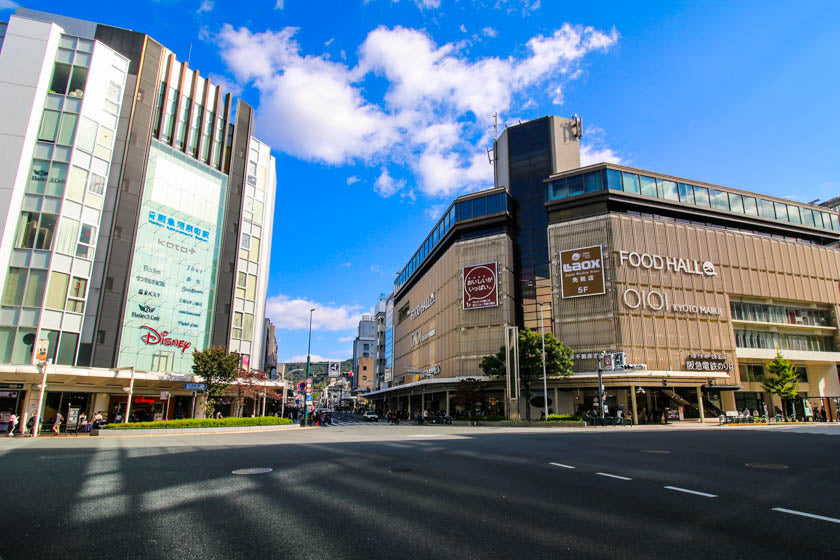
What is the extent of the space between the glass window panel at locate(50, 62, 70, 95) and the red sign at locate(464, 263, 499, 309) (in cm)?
4515

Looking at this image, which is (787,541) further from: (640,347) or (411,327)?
(411,327)

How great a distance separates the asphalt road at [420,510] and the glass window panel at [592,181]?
164ft

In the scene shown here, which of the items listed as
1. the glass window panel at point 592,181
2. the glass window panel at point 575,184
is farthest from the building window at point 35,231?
the glass window panel at point 592,181

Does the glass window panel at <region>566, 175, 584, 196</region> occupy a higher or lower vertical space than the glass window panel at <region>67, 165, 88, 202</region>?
higher

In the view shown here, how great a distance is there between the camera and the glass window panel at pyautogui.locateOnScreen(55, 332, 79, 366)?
3244 cm

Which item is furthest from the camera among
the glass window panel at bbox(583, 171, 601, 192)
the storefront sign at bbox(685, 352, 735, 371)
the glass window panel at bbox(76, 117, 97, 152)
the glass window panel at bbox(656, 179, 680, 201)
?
the glass window panel at bbox(656, 179, 680, 201)

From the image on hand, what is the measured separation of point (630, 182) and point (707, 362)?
2374 centimetres

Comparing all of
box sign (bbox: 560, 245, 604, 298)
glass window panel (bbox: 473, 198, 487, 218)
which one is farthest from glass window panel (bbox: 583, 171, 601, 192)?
glass window panel (bbox: 473, 198, 487, 218)

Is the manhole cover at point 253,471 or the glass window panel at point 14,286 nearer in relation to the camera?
the manhole cover at point 253,471

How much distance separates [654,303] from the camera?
5369 centimetres

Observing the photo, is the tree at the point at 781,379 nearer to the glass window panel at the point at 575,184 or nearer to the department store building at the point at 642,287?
the department store building at the point at 642,287

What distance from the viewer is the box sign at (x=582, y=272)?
54125 mm

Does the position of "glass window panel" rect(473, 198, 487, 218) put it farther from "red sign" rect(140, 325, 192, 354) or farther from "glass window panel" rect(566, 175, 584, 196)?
"red sign" rect(140, 325, 192, 354)

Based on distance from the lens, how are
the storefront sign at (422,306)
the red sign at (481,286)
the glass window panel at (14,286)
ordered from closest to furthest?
the glass window panel at (14,286), the red sign at (481,286), the storefront sign at (422,306)
